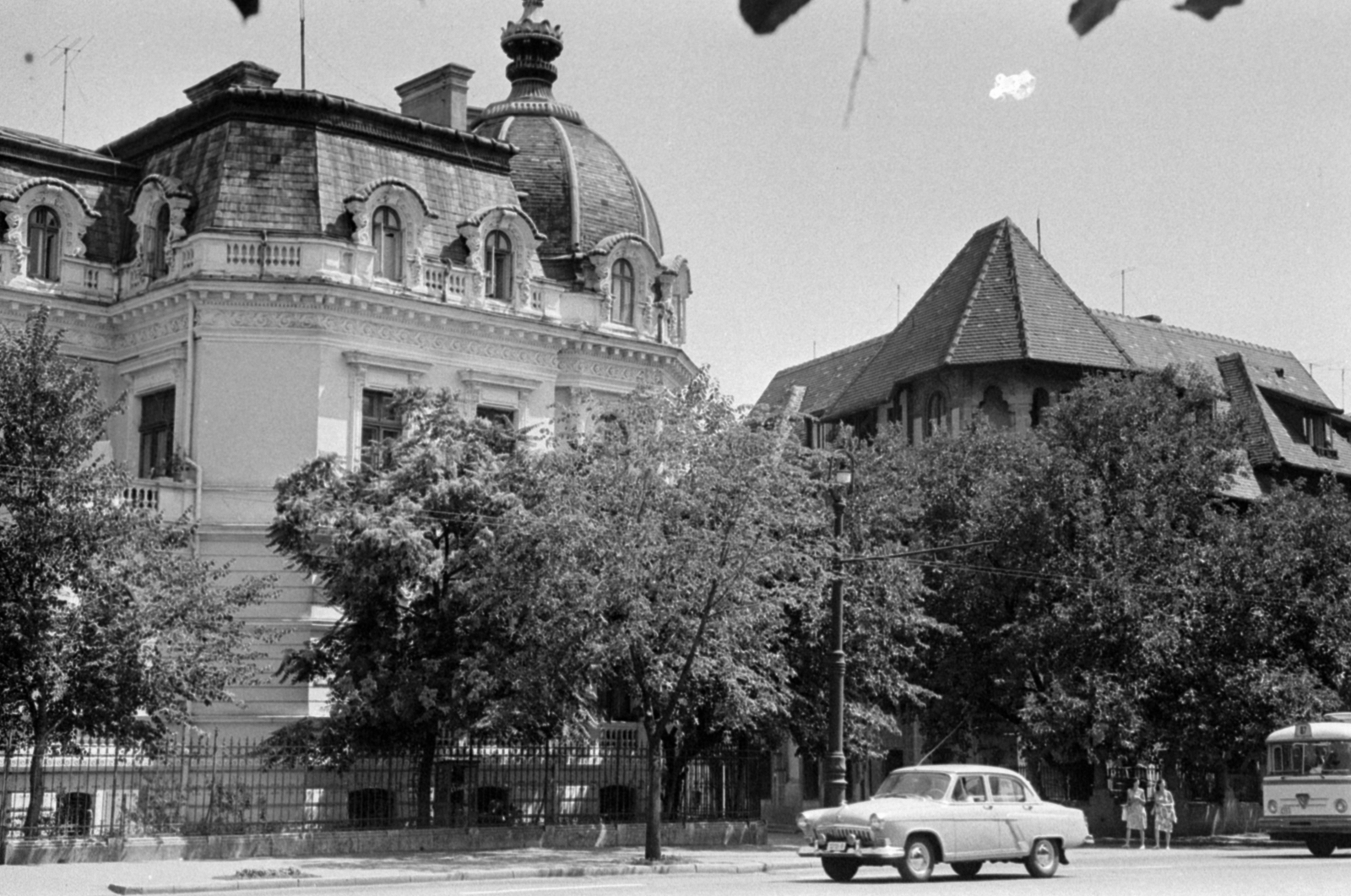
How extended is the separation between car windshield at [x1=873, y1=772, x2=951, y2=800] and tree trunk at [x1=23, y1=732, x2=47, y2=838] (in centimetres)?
1187

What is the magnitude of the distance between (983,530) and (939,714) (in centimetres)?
444

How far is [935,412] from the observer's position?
6431 cm

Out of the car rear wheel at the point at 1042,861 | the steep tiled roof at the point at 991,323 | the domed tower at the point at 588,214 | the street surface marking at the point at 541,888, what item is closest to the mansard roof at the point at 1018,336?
the steep tiled roof at the point at 991,323

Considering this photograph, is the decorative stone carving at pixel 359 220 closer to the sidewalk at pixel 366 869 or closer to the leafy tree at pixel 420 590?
the leafy tree at pixel 420 590

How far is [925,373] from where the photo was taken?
64062mm

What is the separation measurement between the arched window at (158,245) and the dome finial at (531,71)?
1056 centimetres

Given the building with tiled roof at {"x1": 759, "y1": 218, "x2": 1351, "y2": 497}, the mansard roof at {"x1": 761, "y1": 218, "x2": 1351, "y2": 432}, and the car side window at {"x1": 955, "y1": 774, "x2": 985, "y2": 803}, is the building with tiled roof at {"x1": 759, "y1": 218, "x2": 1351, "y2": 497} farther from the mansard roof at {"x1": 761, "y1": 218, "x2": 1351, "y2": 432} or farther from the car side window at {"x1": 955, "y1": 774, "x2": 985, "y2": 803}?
the car side window at {"x1": 955, "y1": 774, "x2": 985, "y2": 803}

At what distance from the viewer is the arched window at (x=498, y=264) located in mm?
44844

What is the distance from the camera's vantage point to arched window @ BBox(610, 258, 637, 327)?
156ft

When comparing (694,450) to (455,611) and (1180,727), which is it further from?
(1180,727)

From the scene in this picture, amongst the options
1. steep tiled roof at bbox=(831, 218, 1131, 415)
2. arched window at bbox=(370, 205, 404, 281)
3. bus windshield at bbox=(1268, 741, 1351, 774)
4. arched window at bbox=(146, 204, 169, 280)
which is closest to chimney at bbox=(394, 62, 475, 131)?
arched window at bbox=(370, 205, 404, 281)

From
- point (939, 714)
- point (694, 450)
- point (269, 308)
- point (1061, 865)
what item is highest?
point (269, 308)

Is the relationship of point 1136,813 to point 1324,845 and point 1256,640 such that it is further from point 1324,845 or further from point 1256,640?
point 1256,640

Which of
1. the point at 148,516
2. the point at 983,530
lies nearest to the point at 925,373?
the point at 983,530
